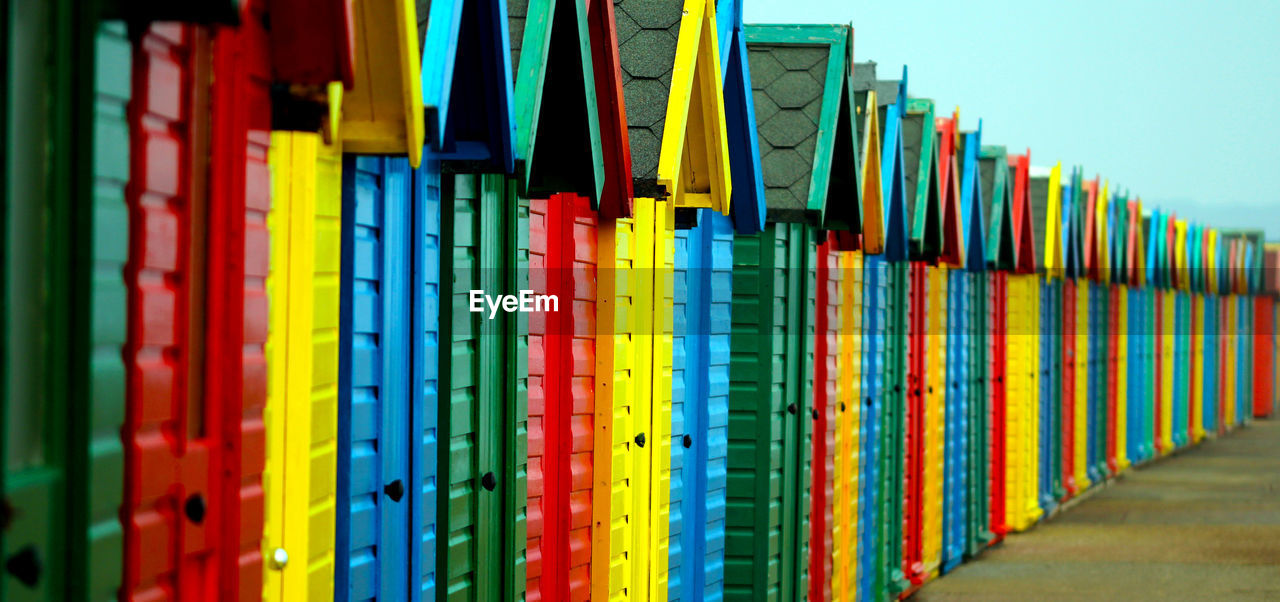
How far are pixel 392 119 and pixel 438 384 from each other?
108 cm

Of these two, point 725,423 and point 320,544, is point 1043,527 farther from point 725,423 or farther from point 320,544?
point 320,544

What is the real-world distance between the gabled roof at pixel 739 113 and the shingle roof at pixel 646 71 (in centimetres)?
60

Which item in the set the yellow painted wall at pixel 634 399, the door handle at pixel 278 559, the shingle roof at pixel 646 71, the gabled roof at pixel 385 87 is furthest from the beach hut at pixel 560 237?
the door handle at pixel 278 559

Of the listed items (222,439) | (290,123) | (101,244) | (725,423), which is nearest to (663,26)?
(725,423)

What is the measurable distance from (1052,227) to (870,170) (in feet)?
26.6

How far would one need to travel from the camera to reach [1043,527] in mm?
17938

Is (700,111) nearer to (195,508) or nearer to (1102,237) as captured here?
(195,508)

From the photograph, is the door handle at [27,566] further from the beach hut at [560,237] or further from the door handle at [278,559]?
the beach hut at [560,237]

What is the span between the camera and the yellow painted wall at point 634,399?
6.95 meters

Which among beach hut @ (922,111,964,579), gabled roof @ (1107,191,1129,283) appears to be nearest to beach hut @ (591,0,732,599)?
beach hut @ (922,111,964,579)

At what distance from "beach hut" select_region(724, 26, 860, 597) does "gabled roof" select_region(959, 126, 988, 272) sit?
480 cm

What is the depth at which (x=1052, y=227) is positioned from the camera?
1816cm

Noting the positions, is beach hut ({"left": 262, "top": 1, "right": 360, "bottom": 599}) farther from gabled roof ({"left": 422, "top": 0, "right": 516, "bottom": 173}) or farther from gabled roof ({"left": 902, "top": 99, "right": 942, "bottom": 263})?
gabled roof ({"left": 902, "top": 99, "right": 942, "bottom": 263})

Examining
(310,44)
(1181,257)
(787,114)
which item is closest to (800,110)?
(787,114)
